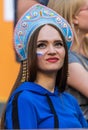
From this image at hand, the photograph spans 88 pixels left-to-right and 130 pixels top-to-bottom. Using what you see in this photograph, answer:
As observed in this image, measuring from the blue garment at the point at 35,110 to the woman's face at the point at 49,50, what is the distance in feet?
0.39

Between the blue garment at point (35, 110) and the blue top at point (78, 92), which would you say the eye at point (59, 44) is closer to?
the blue garment at point (35, 110)

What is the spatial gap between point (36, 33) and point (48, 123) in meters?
0.47

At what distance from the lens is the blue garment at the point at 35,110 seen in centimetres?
247

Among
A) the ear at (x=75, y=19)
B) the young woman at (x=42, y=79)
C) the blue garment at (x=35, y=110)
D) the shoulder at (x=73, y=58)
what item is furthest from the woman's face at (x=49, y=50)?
the ear at (x=75, y=19)

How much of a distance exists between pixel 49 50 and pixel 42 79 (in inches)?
5.9

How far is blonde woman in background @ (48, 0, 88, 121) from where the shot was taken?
122 inches

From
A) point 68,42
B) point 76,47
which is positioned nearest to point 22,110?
point 68,42

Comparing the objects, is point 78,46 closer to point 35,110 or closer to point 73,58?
point 73,58

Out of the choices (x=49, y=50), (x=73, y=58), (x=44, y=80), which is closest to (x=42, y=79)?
(x=44, y=80)

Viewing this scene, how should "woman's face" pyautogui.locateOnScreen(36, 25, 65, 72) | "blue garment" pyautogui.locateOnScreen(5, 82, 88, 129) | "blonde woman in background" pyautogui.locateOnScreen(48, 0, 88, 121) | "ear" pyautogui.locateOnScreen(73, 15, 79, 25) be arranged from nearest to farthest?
"blue garment" pyautogui.locateOnScreen(5, 82, 88, 129) → "woman's face" pyautogui.locateOnScreen(36, 25, 65, 72) → "blonde woman in background" pyautogui.locateOnScreen(48, 0, 88, 121) → "ear" pyautogui.locateOnScreen(73, 15, 79, 25)

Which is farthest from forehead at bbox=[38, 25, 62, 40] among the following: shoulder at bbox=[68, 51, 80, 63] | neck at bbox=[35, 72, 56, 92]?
shoulder at bbox=[68, 51, 80, 63]

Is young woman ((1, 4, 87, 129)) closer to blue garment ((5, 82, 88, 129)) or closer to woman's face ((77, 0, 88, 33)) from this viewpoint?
blue garment ((5, 82, 88, 129))

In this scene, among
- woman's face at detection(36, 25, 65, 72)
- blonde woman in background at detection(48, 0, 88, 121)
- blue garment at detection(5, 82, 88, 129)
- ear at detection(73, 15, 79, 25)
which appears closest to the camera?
blue garment at detection(5, 82, 88, 129)

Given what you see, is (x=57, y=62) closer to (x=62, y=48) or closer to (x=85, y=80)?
(x=62, y=48)
